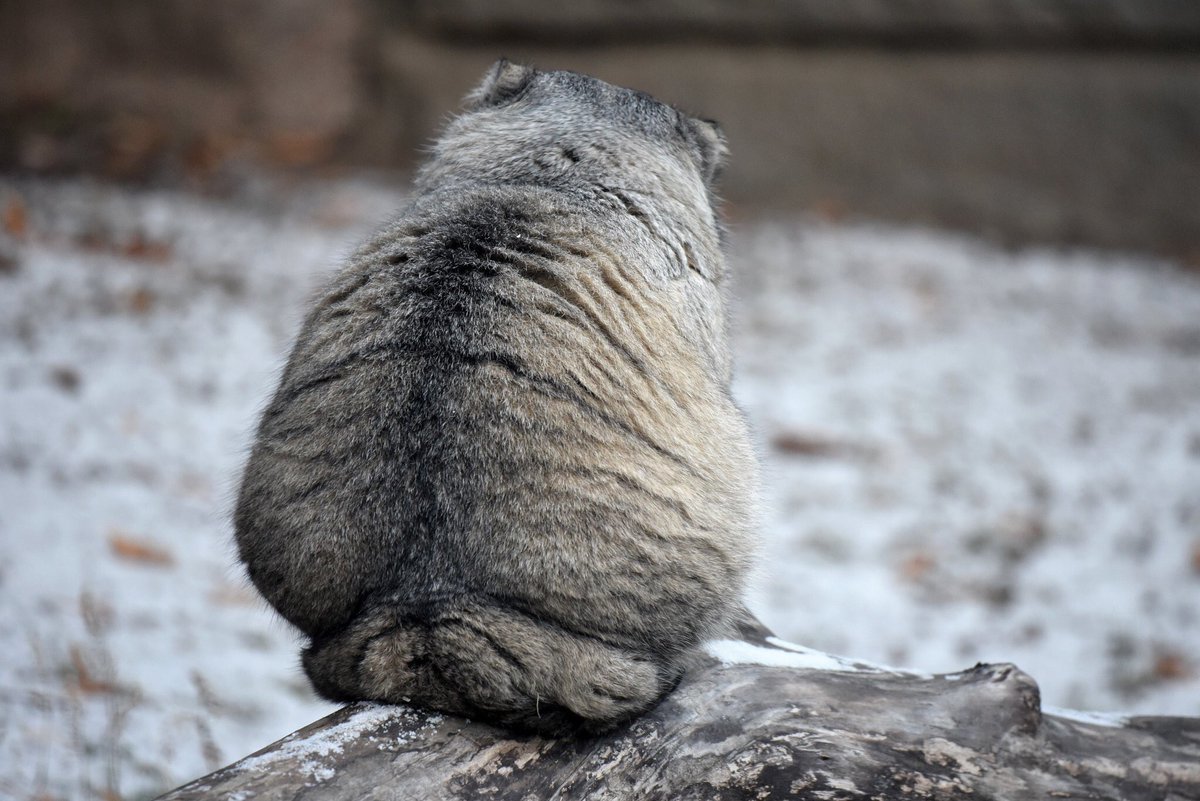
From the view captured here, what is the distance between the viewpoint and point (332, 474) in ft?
8.21

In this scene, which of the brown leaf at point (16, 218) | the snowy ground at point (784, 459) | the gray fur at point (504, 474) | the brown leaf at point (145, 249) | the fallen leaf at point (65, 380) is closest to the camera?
the gray fur at point (504, 474)

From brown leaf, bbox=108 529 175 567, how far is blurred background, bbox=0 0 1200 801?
2 cm

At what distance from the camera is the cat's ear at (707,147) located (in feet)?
11.9

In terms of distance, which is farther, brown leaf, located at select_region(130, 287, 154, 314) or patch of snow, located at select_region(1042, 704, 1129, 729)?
brown leaf, located at select_region(130, 287, 154, 314)

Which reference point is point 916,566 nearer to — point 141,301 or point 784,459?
point 784,459

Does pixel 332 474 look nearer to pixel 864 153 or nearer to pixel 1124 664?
pixel 1124 664

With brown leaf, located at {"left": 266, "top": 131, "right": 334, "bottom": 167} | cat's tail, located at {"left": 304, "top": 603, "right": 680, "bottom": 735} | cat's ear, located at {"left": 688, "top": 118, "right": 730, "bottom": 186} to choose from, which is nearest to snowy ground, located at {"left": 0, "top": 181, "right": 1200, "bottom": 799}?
brown leaf, located at {"left": 266, "top": 131, "right": 334, "bottom": 167}

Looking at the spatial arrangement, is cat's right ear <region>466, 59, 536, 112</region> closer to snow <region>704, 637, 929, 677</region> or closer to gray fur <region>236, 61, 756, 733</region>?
gray fur <region>236, 61, 756, 733</region>

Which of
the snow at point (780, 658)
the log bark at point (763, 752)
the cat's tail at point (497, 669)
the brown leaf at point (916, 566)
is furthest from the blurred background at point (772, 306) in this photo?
the cat's tail at point (497, 669)

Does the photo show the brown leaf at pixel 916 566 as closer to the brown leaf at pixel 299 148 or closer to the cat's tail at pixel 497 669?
the cat's tail at pixel 497 669

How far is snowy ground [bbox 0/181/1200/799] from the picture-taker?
4.02 m

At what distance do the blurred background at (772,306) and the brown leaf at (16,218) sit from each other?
23 millimetres

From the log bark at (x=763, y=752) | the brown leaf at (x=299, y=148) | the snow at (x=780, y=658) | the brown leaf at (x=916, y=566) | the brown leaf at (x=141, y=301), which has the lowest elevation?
the log bark at (x=763, y=752)

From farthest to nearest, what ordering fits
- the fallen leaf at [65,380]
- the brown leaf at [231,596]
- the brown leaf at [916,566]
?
1. the fallen leaf at [65,380]
2. the brown leaf at [916,566]
3. the brown leaf at [231,596]
